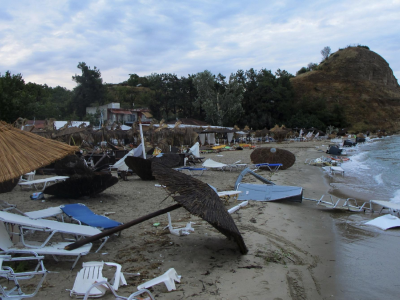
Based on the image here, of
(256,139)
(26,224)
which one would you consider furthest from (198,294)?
(256,139)

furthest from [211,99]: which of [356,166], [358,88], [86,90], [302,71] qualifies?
[302,71]

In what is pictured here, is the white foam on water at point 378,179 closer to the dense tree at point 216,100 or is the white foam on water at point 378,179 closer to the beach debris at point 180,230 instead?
the beach debris at point 180,230

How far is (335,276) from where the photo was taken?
14.4 ft

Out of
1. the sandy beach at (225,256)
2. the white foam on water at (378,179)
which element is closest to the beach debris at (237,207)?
the sandy beach at (225,256)

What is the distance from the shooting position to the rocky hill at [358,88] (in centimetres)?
8081

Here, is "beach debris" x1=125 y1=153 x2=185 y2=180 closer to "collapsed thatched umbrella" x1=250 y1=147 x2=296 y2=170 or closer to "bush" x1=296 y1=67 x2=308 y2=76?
"collapsed thatched umbrella" x1=250 y1=147 x2=296 y2=170

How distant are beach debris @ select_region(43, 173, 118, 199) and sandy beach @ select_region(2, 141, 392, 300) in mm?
203

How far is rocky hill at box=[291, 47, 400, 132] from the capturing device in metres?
80.8

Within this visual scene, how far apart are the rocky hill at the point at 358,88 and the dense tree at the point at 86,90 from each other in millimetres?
44625

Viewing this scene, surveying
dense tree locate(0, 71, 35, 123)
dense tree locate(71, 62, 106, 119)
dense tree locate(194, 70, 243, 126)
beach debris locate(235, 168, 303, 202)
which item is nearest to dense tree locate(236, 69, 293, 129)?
dense tree locate(194, 70, 243, 126)

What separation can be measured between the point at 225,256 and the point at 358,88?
9673 cm

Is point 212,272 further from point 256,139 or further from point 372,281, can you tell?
point 256,139

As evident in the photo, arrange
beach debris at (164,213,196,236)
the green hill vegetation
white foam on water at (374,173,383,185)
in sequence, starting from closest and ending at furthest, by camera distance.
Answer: beach debris at (164,213,196,236), white foam on water at (374,173,383,185), the green hill vegetation

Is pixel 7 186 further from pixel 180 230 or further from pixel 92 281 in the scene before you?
Answer: pixel 92 281
